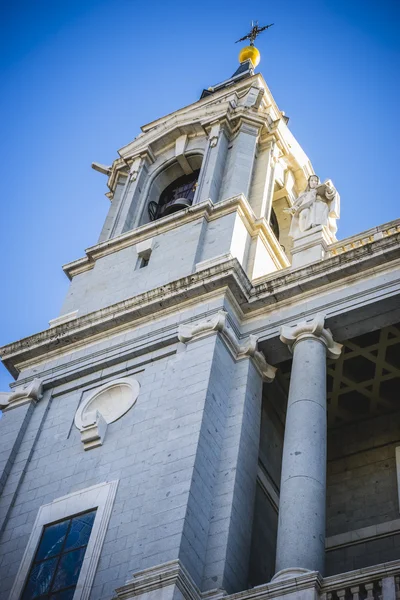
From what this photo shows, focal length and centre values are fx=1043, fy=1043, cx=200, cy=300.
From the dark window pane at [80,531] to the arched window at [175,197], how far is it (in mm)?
13116

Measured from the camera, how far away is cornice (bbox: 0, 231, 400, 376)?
2270cm

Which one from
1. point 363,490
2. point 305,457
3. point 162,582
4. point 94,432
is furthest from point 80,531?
point 363,490

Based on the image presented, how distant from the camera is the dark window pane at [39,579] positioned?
19.0 m

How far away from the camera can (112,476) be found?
20.3m

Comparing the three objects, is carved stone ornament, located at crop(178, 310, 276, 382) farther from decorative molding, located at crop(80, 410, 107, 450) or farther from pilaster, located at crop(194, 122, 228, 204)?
pilaster, located at crop(194, 122, 228, 204)

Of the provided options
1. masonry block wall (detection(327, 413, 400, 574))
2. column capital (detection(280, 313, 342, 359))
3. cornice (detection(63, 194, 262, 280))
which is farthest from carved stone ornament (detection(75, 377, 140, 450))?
cornice (detection(63, 194, 262, 280))

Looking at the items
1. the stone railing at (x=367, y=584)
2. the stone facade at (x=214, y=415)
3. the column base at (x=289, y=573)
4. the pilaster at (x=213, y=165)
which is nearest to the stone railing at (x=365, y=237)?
the stone facade at (x=214, y=415)

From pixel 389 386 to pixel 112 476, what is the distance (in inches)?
301

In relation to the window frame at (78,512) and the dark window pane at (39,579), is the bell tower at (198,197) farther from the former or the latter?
the dark window pane at (39,579)

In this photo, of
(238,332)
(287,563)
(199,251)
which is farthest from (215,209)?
(287,563)

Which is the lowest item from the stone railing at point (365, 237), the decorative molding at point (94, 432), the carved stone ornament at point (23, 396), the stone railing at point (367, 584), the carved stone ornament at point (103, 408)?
the stone railing at point (367, 584)

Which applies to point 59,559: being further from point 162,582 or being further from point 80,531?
point 162,582

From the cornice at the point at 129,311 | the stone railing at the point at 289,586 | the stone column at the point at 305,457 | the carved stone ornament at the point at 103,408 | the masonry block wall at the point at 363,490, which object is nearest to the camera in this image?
the stone railing at the point at 289,586

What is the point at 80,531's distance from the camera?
64.3 ft
